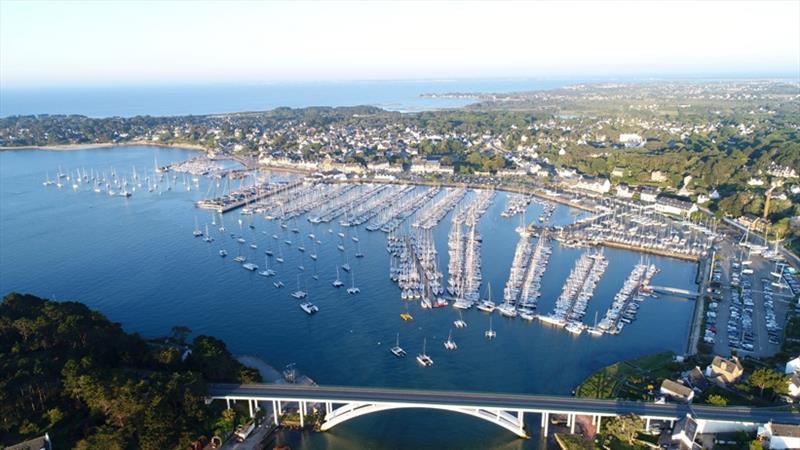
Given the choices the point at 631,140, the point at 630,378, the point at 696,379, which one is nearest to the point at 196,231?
A: the point at 630,378

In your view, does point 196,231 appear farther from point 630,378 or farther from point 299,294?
point 630,378

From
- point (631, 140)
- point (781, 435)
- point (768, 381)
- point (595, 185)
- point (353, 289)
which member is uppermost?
point (631, 140)

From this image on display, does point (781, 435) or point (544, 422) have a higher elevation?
point (781, 435)

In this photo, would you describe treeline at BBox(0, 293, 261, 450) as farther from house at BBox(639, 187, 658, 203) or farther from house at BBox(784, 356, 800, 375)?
house at BBox(639, 187, 658, 203)

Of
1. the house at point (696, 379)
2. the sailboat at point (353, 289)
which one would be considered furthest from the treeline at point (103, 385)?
the house at point (696, 379)

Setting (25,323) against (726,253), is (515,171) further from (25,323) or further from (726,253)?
(25,323)

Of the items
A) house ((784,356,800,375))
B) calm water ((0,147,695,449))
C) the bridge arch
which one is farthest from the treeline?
house ((784,356,800,375))
